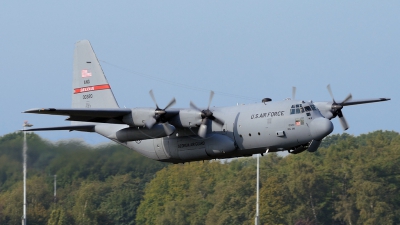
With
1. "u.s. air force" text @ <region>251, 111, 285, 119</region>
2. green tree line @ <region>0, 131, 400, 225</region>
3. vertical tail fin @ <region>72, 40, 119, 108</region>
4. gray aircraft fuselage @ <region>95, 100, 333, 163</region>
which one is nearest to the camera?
gray aircraft fuselage @ <region>95, 100, 333, 163</region>

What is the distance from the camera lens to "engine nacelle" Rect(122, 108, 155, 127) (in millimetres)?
29516

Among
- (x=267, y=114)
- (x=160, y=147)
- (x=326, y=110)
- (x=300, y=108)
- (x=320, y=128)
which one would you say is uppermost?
(x=326, y=110)

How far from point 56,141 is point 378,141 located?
104 feet

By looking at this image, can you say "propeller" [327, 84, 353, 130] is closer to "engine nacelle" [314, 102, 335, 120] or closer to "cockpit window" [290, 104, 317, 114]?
"engine nacelle" [314, 102, 335, 120]

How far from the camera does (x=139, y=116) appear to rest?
29641 millimetres

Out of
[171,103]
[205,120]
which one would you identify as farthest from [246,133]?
[171,103]

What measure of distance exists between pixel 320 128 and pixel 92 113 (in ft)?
26.8

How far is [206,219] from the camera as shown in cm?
5234

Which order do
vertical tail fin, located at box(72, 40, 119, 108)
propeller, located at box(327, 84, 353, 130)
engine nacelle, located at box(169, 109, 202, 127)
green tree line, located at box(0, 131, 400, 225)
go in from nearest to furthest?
engine nacelle, located at box(169, 109, 202, 127) < propeller, located at box(327, 84, 353, 130) < vertical tail fin, located at box(72, 40, 119, 108) < green tree line, located at box(0, 131, 400, 225)

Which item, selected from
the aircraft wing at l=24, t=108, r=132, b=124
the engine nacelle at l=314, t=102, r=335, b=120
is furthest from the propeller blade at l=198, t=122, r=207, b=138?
the engine nacelle at l=314, t=102, r=335, b=120

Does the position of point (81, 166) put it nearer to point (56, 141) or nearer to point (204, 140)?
point (56, 141)

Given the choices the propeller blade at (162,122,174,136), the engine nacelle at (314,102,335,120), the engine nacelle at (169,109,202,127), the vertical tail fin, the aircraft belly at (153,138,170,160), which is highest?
the vertical tail fin

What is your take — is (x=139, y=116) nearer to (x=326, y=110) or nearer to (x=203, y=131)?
(x=203, y=131)

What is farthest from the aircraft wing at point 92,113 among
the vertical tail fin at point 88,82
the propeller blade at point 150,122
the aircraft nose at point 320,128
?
the aircraft nose at point 320,128
